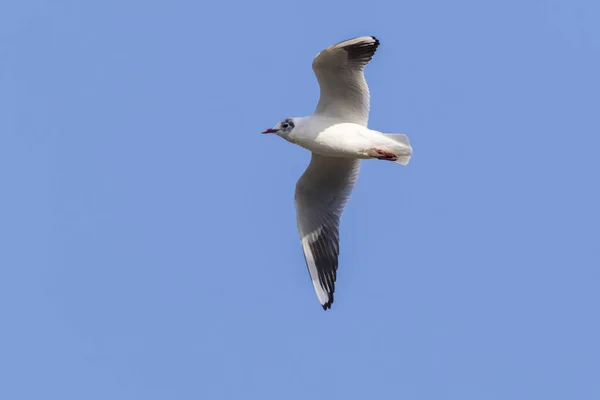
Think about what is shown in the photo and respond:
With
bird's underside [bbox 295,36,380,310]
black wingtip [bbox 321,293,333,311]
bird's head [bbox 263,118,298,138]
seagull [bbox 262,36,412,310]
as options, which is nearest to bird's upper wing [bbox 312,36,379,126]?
seagull [bbox 262,36,412,310]

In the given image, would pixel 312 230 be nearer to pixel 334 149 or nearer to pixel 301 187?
pixel 301 187

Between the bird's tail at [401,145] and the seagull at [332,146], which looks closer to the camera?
the seagull at [332,146]

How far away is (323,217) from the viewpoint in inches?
595

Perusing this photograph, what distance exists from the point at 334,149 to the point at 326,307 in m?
2.22

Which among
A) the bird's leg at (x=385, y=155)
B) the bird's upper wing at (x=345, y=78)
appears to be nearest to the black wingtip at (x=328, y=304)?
the bird's leg at (x=385, y=155)

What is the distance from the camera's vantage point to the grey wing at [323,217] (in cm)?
1495

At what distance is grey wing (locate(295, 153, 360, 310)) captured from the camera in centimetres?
1495

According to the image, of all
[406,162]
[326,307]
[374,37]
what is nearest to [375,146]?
[406,162]

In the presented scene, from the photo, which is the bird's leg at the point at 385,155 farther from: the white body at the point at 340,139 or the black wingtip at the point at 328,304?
the black wingtip at the point at 328,304

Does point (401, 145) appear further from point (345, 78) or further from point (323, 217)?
point (323, 217)

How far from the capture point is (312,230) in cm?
1511

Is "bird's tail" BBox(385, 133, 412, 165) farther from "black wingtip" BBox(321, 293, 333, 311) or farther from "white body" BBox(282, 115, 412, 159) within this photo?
"black wingtip" BBox(321, 293, 333, 311)

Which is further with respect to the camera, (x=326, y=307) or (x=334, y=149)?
(x=326, y=307)

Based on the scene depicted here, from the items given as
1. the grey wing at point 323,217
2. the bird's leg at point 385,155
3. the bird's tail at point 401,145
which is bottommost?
the grey wing at point 323,217
